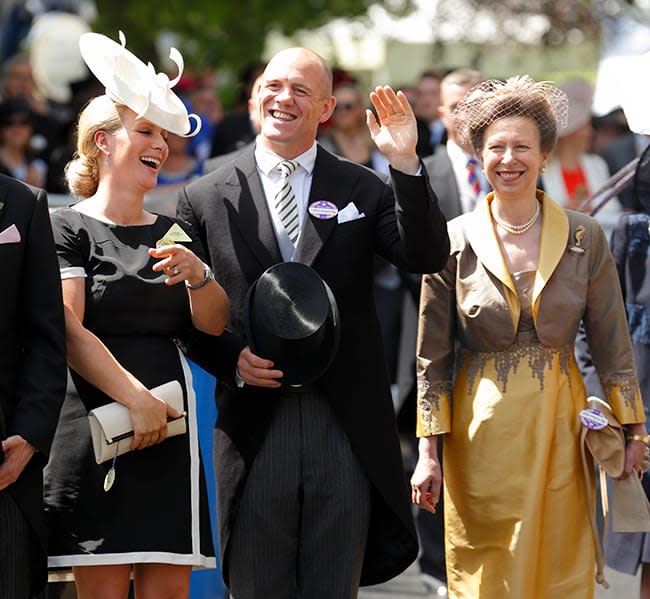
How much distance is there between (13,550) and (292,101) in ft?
6.22

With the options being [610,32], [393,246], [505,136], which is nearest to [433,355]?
[393,246]

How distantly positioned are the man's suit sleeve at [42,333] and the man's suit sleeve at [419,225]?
118cm

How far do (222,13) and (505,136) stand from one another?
19.3 meters

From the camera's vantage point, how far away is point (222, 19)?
2450 cm

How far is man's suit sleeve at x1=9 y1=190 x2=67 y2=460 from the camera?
463 centimetres

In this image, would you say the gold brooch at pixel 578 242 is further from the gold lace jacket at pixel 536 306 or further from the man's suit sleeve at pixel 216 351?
the man's suit sleeve at pixel 216 351

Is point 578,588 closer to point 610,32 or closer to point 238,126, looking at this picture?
point 238,126

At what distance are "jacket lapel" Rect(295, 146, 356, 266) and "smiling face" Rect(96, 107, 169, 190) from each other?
0.57 m

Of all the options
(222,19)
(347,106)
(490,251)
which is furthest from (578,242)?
(222,19)

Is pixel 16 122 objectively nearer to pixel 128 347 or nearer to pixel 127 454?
pixel 128 347

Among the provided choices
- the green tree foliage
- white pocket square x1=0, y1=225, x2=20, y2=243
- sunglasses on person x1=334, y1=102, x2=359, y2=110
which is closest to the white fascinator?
white pocket square x1=0, y1=225, x2=20, y2=243

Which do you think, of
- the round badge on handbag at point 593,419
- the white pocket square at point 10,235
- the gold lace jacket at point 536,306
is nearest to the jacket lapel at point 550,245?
the gold lace jacket at point 536,306

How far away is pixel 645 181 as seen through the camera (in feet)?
20.5

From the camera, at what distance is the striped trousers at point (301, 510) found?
5.22 meters
